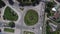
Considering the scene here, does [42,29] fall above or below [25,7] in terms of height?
below

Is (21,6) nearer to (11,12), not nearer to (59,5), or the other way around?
(11,12)

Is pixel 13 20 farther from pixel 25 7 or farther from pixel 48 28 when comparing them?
pixel 48 28

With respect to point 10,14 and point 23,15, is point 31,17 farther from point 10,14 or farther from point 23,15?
point 10,14

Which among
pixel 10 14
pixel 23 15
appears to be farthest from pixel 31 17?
pixel 10 14

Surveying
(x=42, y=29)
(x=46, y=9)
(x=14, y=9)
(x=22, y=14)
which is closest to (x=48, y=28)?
(x=42, y=29)

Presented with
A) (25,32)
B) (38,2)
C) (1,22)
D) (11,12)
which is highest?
(38,2)

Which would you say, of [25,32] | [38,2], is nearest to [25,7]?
[38,2]
